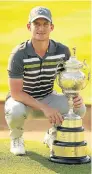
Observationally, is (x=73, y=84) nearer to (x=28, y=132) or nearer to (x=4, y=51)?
(x=28, y=132)

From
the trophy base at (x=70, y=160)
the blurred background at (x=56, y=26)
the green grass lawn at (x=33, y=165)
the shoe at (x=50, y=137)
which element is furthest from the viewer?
the blurred background at (x=56, y=26)

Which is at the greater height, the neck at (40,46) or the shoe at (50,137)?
the neck at (40,46)

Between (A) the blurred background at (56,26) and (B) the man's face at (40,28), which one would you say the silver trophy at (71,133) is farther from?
(A) the blurred background at (56,26)

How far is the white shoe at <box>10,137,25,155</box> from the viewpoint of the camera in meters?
3.53

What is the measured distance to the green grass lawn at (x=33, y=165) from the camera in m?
3.16

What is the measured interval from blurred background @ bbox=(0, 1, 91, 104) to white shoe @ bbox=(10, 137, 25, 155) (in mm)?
1581

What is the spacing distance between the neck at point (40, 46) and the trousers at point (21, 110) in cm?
32

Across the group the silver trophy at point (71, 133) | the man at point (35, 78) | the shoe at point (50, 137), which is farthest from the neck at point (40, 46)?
the shoe at point (50, 137)

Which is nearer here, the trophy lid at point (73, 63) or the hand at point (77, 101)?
the trophy lid at point (73, 63)

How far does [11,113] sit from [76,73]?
45 centimetres

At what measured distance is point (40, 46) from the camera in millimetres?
3521

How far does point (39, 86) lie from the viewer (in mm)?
3656

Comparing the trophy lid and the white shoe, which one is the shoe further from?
the trophy lid

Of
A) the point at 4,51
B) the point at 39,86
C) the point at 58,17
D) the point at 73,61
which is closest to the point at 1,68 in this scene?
the point at 4,51
